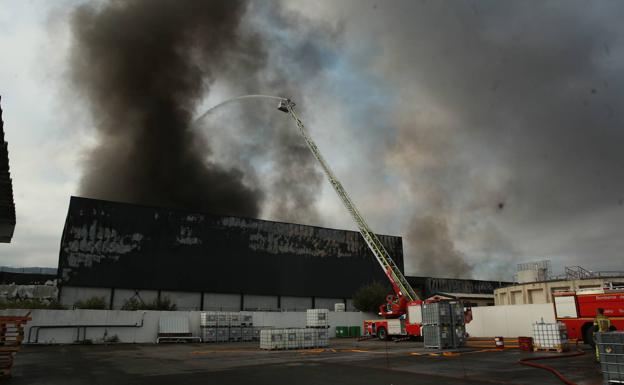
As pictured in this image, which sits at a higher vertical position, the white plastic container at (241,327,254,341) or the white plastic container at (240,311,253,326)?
the white plastic container at (240,311,253,326)

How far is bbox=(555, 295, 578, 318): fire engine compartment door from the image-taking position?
21.5m

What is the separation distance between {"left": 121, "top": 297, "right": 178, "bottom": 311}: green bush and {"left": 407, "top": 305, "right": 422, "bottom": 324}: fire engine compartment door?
78.9 ft

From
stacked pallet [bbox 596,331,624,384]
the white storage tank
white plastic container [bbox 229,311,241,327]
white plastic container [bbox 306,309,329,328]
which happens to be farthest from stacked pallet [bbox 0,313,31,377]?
white plastic container [bbox 306,309,329,328]

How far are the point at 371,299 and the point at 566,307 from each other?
91.3 ft

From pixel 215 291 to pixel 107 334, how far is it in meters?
16.3

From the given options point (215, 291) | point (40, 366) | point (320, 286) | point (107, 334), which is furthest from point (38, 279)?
point (40, 366)

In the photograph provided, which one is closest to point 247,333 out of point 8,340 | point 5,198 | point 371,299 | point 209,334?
point 209,334

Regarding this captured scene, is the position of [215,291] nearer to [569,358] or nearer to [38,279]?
[38,279]

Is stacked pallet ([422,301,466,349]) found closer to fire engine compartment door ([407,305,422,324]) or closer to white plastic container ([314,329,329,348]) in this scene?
fire engine compartment door ([407,305,422,324])

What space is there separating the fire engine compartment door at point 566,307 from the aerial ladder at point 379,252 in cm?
1308

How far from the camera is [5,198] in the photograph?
1121 cm

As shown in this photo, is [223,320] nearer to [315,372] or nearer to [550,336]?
[315,372]

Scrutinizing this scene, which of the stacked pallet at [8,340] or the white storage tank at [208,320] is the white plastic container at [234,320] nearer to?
the white storage tank at [208,320]

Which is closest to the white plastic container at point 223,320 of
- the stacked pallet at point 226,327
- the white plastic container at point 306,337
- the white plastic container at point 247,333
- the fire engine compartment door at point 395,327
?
the stacked pallet at point 226,327
